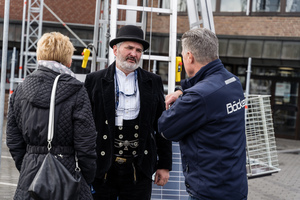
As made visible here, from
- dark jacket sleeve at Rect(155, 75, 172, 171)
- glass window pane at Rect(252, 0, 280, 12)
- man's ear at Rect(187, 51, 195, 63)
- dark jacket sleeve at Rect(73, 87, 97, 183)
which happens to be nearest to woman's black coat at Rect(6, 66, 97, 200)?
dark jacket sleeve at Rect(73, 87, 97, 183)

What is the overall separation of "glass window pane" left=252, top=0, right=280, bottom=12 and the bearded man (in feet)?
43.6

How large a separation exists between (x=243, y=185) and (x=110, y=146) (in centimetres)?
113

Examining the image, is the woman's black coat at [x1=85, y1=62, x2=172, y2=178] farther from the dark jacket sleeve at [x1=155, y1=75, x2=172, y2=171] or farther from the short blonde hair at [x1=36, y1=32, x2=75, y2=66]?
the short blonde hair at [x1=36, y1=32, x2=75, y2=66]

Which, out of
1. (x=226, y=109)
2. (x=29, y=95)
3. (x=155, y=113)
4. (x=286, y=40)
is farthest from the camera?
(x=286, y=40)

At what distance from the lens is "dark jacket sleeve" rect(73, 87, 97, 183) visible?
110 inches

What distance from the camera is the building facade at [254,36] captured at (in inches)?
610

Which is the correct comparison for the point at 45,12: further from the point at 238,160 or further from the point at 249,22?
the point at 238,160

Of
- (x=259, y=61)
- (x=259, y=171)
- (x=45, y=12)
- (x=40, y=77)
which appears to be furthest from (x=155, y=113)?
(x=45, y=12)

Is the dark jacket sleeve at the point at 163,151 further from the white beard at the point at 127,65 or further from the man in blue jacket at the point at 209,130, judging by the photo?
the man in blue jacket at the point at 209,130

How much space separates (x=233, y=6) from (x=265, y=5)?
3.78ft

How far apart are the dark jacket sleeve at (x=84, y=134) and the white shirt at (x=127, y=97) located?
0.61 m

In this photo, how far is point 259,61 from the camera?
51.6 ft

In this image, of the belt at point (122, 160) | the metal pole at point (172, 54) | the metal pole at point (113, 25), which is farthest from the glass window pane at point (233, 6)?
the belt at point (122, 160)

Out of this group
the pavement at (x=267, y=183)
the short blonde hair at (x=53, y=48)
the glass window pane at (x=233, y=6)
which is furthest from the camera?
the glass window pane at (x=233, y=6)
